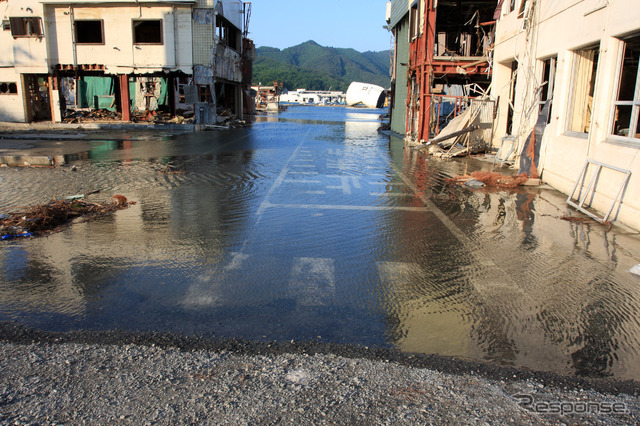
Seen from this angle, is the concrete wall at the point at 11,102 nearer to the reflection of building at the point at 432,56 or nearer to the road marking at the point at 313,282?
the reflection of building at the point at 432,56

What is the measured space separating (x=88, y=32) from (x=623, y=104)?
32.9 metres

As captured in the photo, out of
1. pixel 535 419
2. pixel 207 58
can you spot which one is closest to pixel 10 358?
pixel 535 419

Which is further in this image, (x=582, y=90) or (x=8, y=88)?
(x=8, y=88)

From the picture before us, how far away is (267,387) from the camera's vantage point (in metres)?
3.15

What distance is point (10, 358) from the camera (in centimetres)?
348

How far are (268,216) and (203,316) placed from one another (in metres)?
3.72

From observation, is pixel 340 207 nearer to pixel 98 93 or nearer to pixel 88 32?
pixel 88 32

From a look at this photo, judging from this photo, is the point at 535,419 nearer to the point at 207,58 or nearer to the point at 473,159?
the point at 473,159

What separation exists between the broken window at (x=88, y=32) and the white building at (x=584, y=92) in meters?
24.6

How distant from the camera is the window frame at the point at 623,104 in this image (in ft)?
25.7

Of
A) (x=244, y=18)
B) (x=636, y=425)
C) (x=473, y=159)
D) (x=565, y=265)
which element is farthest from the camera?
(x=244, y=18)

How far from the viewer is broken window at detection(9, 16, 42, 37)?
2825 centimetres

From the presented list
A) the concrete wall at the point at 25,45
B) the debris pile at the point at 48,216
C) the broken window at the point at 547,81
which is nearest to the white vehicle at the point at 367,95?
the concrete wall at the point at 25,45

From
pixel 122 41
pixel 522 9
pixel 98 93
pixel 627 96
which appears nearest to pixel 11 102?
pixel 98 93
